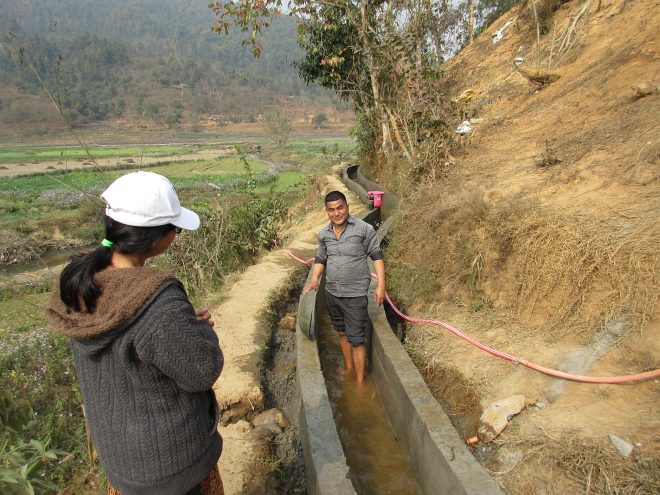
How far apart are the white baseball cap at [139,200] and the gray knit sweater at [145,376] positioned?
174mm

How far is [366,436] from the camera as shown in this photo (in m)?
3.81

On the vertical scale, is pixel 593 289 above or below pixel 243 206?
above

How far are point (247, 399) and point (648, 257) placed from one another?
3.49 metres

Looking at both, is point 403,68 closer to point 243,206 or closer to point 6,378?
point 243,206

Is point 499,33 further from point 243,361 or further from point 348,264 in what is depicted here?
point 243,361

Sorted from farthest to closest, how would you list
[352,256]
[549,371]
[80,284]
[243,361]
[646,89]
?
[646,89] → [243,361] → [352,256] → [549,371] → [80,284]

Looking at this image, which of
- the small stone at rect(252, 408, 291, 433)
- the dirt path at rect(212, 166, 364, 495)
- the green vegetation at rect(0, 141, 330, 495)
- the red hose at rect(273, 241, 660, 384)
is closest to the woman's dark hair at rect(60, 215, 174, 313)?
the green vegetation at rect(0, 141, 330, 495)

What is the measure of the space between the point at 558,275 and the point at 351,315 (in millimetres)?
1811

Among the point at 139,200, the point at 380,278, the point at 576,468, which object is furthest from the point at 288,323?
the point at 139,200

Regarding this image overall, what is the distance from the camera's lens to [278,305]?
20.5 feet

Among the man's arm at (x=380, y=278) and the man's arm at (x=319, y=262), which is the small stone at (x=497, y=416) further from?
the man's arm at (x=319, y=262)

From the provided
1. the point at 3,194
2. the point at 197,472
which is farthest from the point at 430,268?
the point at 3,194

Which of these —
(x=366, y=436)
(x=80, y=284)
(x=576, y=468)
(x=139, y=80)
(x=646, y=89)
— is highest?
(x=139, y=80)

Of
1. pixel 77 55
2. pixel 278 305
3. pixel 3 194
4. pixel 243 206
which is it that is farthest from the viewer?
pixel 77 55
